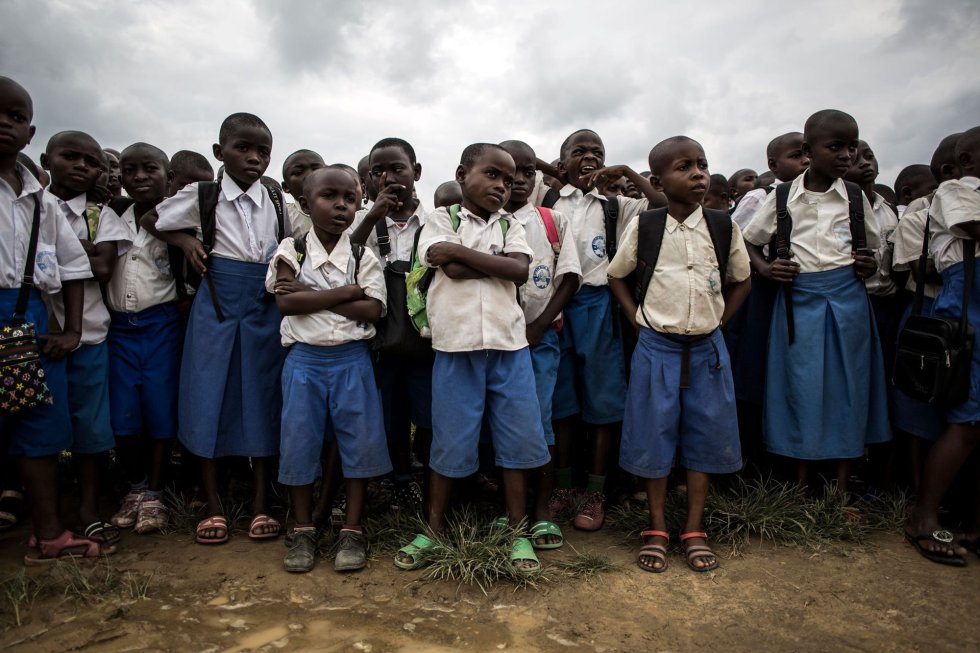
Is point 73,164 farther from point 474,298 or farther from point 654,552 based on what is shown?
point 654,552

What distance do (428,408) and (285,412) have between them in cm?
76

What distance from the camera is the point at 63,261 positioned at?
2.93 meters

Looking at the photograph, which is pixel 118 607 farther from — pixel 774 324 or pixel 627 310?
pixel 774 324

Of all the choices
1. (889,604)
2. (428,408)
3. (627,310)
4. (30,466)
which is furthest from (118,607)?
(889,604)

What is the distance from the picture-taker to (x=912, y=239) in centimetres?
314

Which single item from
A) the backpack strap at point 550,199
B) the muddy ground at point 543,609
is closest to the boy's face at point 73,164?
the muddy ground at point 543,609

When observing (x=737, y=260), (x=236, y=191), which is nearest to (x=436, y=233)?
(x=236, y=191)

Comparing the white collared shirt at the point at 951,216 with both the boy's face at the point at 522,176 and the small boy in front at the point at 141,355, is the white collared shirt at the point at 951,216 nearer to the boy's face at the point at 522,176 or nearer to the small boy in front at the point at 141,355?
the boy's face at the point at 522,176

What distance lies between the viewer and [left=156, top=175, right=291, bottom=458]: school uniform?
3.10m

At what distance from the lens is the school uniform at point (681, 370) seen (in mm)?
2799

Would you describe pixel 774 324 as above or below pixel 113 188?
below

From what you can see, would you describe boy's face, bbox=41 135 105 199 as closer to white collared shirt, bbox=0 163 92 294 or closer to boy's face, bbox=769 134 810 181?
white collared shirt, bbox=0 163 92 294

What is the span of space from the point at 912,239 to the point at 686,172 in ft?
4.32

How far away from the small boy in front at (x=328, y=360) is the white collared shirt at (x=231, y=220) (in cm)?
31
